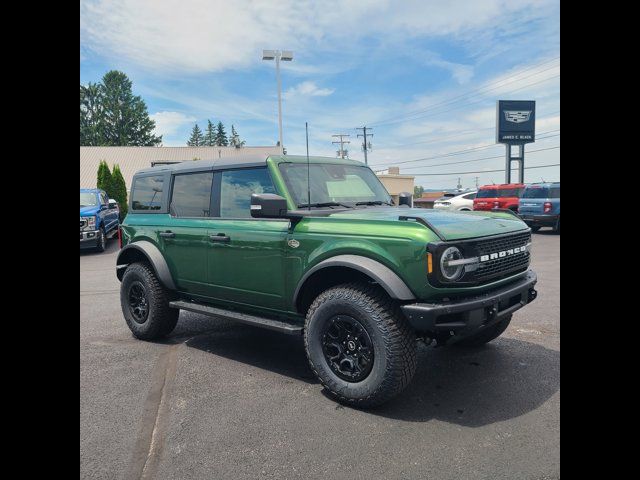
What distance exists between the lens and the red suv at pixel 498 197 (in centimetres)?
2052

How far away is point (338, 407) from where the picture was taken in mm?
3512

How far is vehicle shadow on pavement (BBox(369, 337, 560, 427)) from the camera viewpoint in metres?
3.38

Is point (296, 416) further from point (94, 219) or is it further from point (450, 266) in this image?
point (94, 219)

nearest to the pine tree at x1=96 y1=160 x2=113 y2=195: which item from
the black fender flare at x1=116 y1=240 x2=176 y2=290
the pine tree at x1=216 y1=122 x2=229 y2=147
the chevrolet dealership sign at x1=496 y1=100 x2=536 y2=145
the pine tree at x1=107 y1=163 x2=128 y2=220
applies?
the pine tree at x1=107 y1=163 x2=128 y2=220

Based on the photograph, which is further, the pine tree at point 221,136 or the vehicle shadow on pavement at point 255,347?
the pine tree at point 221,136

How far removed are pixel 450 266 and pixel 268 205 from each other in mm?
1463

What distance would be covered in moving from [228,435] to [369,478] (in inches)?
39.7

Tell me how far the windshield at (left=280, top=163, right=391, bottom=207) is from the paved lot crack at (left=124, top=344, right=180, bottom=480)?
193 cm

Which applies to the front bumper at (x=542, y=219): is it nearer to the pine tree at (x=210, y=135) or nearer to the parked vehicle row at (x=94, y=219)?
the parked vehicle row at (x=94, y=219)

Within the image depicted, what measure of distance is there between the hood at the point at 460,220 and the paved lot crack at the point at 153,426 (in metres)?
1.97

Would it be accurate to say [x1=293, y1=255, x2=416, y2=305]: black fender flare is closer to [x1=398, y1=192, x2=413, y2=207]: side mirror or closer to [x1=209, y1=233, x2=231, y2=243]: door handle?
[x1=209, y1=233, x2=231, y2=243]: door handle

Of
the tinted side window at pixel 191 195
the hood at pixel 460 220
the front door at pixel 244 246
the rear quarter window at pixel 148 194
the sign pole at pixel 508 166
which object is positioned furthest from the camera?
the sign pole at pixel 508 166

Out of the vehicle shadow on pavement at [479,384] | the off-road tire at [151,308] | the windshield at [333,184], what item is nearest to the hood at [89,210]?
the off-road tire at [151,308]
